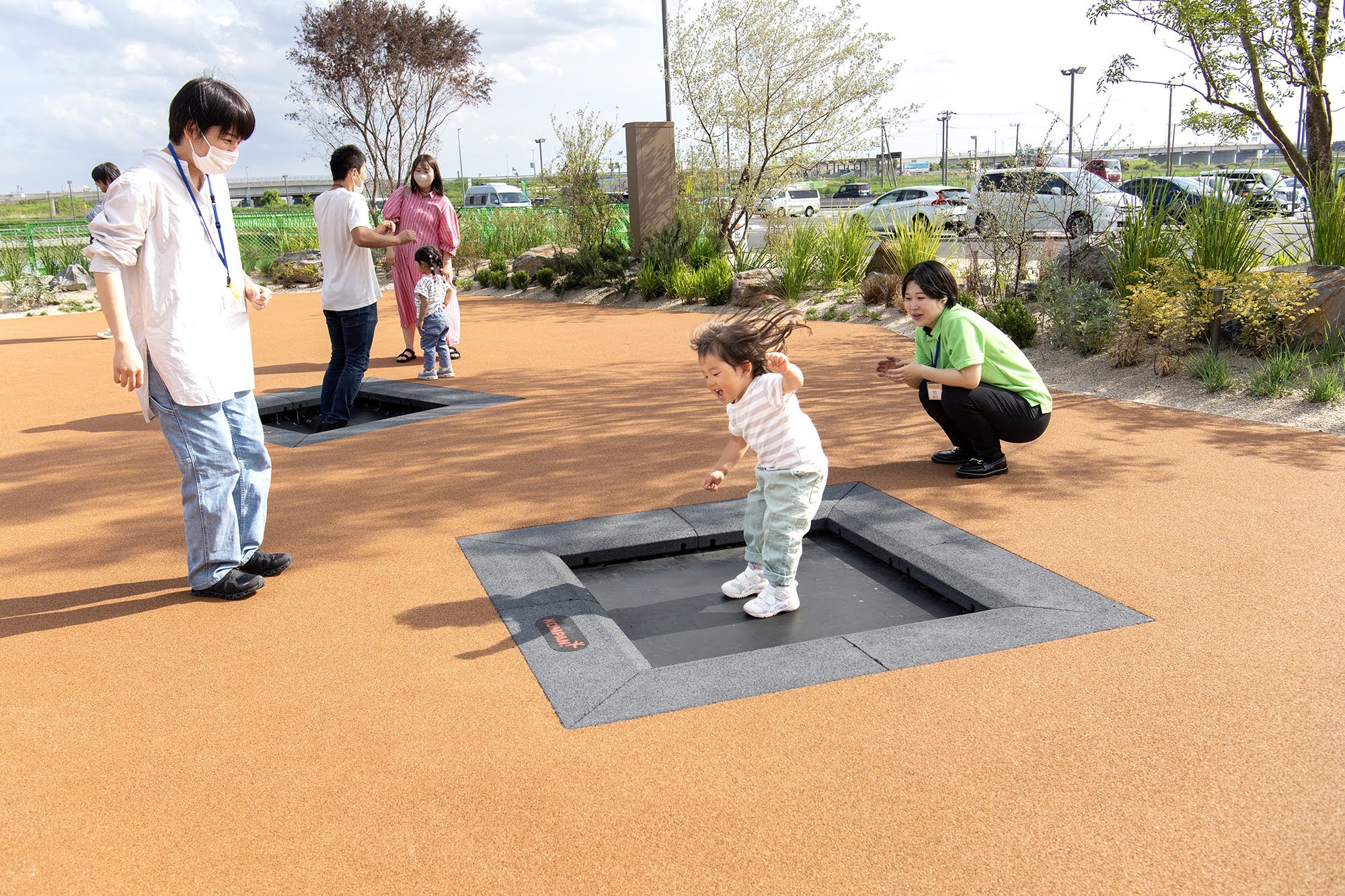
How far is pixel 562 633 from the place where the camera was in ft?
11.8

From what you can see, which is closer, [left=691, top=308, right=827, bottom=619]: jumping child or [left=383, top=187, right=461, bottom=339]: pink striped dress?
[left=691, top=308, right=827, bottom=619]: jumping child

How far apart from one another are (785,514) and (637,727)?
1074mm

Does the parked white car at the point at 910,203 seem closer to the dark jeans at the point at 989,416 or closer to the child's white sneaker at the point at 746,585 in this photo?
the dark jeans at the point at 989,416

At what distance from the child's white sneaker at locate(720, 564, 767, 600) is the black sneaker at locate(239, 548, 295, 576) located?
190 cm

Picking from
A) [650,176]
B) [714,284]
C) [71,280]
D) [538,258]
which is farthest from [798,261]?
[71,280]

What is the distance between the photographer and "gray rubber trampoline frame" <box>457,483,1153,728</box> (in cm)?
320

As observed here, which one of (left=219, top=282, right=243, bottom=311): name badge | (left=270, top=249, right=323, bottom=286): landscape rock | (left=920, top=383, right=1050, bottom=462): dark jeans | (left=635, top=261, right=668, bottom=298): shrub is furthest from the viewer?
(left=270, top=249, right=323, bottom=286): landscape rock

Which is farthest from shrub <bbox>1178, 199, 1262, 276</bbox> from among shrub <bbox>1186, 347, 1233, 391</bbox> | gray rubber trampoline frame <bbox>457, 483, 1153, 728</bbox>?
gray rubber trampoline frame <bbox>457, 483, 1153, 728</bbox>

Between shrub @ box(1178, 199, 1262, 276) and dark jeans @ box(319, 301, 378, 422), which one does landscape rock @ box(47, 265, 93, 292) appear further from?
shrub @ box(1178, 199, 1262, 276)

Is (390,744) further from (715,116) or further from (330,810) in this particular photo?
(715,116)

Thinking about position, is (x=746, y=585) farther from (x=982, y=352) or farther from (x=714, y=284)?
(x=714, y=284)

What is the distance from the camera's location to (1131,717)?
2.94 metres

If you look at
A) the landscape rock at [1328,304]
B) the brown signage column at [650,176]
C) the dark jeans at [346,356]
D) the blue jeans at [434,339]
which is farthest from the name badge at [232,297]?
the brown signage column at [650,176]

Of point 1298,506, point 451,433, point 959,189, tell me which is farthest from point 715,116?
point 1298,506
